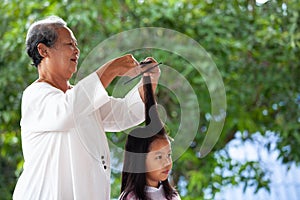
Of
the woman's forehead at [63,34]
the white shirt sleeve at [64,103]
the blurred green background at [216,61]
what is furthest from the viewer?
the blurred green background at [216,61]

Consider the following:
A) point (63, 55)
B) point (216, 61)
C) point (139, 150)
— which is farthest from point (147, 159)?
point (216, 61)

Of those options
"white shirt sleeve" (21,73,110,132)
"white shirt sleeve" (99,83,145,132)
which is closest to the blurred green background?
"white shirt sleeve" (99,83,145,132)

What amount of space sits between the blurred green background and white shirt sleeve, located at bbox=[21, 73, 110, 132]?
43.9 inches

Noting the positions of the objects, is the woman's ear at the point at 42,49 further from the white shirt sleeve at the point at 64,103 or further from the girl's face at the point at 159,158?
the girl's face at the point at 159,158

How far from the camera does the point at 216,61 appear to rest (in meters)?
2.47

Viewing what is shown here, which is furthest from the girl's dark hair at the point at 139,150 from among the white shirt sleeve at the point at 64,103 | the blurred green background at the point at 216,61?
the blurred green background at the point at 216,61

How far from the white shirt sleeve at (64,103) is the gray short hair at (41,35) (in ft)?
0.32

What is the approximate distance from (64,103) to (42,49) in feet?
0.55

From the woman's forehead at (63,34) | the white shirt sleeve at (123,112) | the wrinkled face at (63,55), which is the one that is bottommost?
the white shirt sleeve at (123,112)

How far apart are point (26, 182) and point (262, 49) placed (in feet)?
5.15

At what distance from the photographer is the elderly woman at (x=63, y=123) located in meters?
1.28

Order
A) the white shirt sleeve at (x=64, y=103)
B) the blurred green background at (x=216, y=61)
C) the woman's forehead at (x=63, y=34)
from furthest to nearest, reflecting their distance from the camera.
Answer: the blurred green background at (x=216, y=61)
the woman's forehead at (x=63, y=34)
the white shirt sleeve at (x=64, y=103)

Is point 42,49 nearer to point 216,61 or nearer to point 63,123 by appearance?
point 63,123

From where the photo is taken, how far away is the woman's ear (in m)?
1.36
